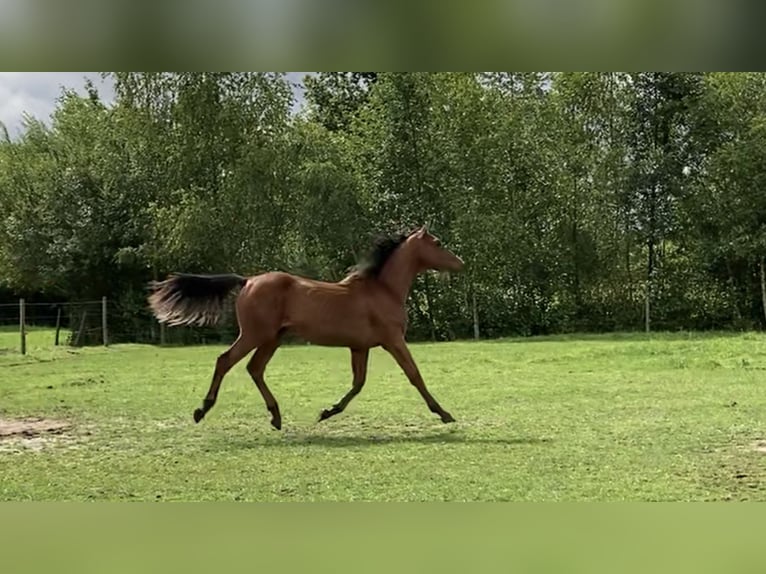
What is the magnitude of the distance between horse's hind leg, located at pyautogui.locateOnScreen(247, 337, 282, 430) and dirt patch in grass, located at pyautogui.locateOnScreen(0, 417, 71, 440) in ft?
4.09

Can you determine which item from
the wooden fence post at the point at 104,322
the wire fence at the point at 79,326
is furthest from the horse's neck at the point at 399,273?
the wooden fence post at the point at 104,322

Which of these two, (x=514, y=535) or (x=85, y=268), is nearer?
(x=514, y=535)

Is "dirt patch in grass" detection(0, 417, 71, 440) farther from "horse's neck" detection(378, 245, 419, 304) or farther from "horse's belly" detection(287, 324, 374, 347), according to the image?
"horse's neck" detection(378, 245, 419, 304)

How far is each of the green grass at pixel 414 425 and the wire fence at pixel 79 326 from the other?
8cm

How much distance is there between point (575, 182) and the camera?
657 centimetres

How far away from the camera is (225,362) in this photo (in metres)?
5.29

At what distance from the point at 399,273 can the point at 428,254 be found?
0.22 m

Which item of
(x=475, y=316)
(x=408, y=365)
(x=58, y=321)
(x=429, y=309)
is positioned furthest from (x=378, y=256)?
(x=58, y=321)

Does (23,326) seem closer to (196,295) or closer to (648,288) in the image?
(196,295)

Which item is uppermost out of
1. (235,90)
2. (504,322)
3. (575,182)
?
(235,90)

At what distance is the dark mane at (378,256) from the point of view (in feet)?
17.6
